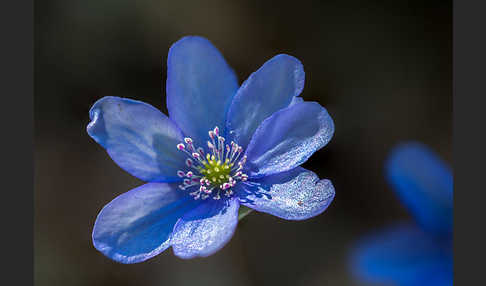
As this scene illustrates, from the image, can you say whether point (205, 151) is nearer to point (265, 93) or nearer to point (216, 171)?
point (216, 171)

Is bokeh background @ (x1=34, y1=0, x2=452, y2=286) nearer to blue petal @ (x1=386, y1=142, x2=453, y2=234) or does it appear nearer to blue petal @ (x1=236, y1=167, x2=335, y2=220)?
blue petal @ (x1=386, y1=142, x2=453, y2=234)

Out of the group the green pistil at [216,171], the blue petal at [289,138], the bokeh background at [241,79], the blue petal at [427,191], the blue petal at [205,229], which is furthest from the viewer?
the bokeh background at [241,79]

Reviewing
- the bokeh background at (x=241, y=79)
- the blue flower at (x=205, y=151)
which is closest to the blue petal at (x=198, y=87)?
the blue flower at (x=205, y=151)

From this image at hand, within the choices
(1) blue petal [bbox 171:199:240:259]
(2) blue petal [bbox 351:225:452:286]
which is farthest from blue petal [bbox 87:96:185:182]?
(2) blue petal [bbox 351:225:452:286]

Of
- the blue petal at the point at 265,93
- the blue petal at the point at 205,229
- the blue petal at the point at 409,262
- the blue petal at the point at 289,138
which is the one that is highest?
the blue petal at the point at 265,93

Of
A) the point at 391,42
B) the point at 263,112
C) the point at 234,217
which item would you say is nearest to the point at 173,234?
the point at 234,217

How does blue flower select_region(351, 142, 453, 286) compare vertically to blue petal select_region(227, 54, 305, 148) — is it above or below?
below

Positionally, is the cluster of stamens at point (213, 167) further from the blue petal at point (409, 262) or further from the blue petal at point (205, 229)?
the blue petal at point (409, 262)

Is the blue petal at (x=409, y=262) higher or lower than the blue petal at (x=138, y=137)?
lower
